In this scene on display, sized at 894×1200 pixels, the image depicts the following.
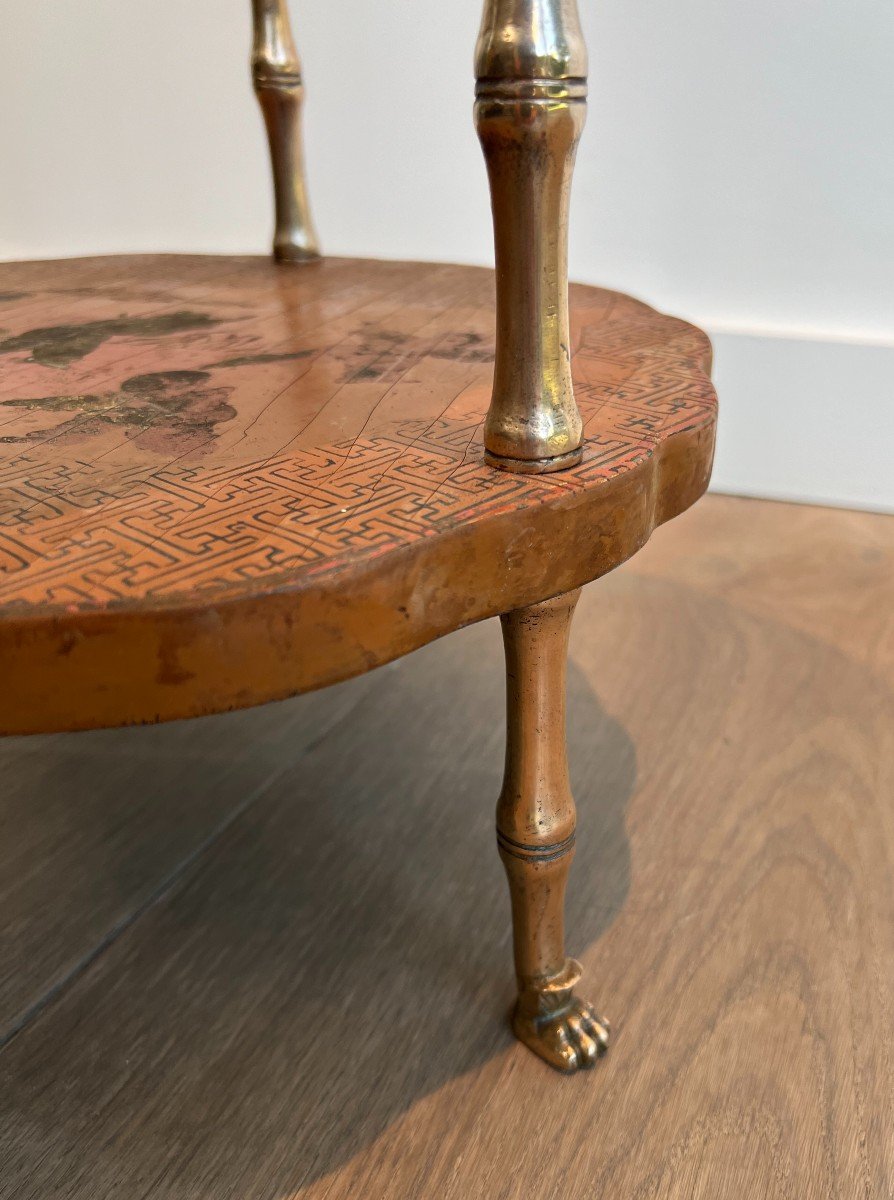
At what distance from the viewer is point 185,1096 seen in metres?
0.67

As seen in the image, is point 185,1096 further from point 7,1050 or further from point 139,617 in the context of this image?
point 139,617

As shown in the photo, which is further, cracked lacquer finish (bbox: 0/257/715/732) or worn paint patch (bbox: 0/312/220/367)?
worn paint patch (bbox: 0/312/220/367)

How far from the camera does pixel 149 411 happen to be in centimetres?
70

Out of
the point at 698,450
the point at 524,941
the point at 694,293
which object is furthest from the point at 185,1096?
the point at 694,293

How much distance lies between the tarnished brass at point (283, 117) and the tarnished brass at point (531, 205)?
28.0 inches

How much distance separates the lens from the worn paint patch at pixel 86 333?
833 mm

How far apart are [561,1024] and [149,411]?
47cm

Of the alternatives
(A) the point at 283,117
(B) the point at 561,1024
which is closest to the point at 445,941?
(B) the point at 561,1024

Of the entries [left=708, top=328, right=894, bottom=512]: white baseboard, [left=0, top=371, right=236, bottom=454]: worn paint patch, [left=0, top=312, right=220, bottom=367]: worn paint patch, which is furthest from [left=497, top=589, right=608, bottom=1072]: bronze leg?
[left=708, top=328, right=894, bottom=512]: white baseboard

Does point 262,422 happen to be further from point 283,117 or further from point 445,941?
point 283,117

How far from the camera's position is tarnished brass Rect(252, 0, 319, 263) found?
1.12 m

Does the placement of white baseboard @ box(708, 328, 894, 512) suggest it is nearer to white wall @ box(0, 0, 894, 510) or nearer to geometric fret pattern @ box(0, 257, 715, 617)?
white wall @ box(0, 0, 894, 510)

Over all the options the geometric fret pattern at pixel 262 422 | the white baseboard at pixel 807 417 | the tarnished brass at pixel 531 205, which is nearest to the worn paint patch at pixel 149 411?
the geometric fret pattern at pixel 262 422

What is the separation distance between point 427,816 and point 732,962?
28cm
